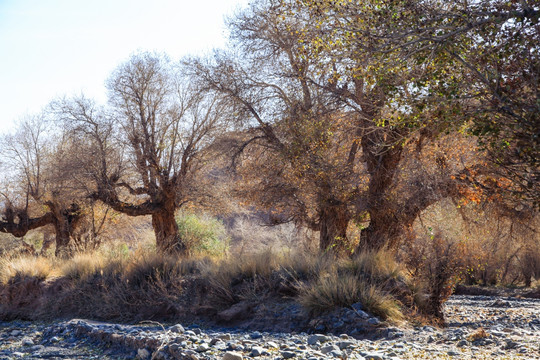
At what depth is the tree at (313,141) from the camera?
12969 millimetres

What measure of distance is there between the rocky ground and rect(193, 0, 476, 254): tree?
3886mm

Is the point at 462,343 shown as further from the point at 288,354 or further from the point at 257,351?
the point at 257,351

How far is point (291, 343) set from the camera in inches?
283

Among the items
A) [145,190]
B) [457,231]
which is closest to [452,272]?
[457,231]

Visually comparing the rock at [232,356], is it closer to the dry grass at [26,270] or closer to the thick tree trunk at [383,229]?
the thick tree trunk at [383,229]

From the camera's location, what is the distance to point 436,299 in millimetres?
9383

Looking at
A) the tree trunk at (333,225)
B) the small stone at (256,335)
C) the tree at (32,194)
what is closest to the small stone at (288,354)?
the small stone at (256,335)

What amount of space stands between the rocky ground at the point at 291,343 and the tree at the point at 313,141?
12.8 ft

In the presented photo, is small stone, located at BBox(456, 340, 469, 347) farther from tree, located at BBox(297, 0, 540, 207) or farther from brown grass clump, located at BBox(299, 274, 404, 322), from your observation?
tree, located at BBox(297, 0, 540, 207)

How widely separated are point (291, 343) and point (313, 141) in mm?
6906

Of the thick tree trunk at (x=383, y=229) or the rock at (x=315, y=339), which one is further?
the thick tree trunk at (x=383, y=229)

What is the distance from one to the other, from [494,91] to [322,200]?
25.1ft

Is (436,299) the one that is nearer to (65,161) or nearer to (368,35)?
(368,35)

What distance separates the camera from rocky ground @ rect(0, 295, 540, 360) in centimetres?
656
